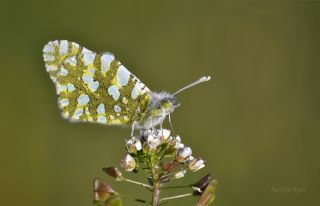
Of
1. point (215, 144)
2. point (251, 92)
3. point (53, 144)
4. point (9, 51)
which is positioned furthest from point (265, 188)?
point (9, 51)

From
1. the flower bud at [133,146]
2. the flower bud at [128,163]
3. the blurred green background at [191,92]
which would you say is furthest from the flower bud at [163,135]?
the blurred green background at [191,92]

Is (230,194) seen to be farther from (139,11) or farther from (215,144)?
(139,11)

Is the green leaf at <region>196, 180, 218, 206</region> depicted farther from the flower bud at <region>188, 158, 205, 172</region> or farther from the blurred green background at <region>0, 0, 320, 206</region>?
the blurred green background at <region>0, 0, 320, 206</region>

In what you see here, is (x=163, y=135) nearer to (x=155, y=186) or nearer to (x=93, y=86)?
(x=155, y=186)

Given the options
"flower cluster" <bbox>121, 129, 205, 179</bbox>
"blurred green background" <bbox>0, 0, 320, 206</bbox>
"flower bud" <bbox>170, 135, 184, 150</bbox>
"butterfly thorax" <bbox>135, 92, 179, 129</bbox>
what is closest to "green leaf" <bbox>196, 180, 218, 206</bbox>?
"flower cluster" <bbox>121, 129, 205, 179</bbox>

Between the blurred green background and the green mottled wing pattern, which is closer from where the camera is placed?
the green mottled wing pattern

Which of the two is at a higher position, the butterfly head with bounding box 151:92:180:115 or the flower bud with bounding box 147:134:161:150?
the butterfly head with bounding box 151:92:180:115

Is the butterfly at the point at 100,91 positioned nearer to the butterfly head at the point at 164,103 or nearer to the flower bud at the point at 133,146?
the butterfly head at the point at 164,103
